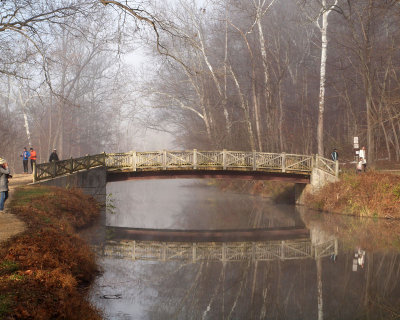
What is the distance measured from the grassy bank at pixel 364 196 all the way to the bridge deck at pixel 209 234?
13.3 ft

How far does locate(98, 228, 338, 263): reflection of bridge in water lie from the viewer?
612 inches

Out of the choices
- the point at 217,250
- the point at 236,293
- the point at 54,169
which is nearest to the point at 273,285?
the point at 236,293

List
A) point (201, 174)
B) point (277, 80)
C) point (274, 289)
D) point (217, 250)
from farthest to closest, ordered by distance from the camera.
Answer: point (277, 80) < point (201, 174) < point (217, 250) < point (274, 289)

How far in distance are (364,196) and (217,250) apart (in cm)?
1012

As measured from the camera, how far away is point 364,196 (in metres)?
23.9

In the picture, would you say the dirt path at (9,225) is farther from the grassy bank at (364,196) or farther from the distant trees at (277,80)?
the distant trees at (277,80)

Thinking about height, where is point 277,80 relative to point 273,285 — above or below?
above

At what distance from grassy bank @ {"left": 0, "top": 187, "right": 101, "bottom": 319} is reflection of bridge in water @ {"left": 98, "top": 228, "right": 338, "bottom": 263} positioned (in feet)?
7.87

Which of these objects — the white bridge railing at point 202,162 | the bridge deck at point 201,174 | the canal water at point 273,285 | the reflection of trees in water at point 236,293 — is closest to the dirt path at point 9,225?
the canal water at point 273,285

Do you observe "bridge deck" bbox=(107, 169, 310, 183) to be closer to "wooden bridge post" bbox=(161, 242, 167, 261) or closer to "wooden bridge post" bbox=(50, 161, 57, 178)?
"wooden bridge post" bbox=(50, 161, 57, 178)

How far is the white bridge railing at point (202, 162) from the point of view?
27391 mm

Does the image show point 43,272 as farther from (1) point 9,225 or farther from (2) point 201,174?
(2) point 201,174

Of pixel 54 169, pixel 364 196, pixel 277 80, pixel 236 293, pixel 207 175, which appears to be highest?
pixel 277 80

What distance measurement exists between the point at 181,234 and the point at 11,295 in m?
12.7
